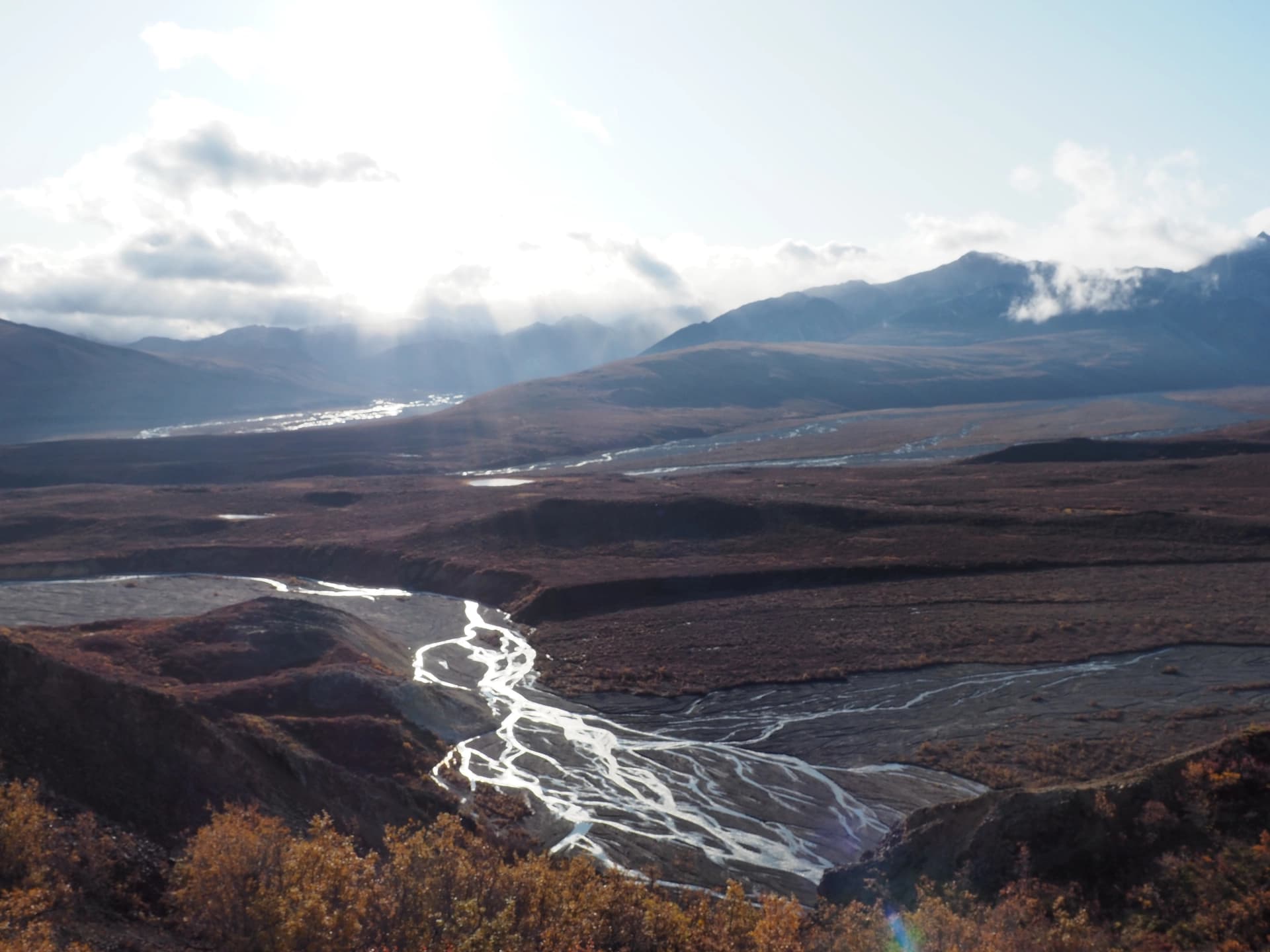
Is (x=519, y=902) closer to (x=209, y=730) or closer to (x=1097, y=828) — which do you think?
(x=1097, y=828)

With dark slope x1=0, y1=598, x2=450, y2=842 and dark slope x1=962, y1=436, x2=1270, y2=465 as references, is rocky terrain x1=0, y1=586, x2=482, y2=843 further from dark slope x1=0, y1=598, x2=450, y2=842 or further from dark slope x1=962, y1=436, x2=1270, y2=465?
dark slope x1=962, y1=436, x2=1270, y2=465

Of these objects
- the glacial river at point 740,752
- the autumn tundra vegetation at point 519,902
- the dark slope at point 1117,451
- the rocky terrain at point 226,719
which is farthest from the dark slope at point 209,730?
the dark slope at point 1117,451

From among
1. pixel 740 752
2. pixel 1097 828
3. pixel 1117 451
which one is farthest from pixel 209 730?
pixel 1117 451

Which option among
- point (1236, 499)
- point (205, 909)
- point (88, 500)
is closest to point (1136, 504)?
point (1236, 499)

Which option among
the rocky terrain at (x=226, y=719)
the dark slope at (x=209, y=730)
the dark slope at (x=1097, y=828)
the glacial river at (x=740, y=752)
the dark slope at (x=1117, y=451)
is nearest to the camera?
the dark slope at (x=1097, y=828)

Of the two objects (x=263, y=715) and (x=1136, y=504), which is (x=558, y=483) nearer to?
(x=1136, y=504)

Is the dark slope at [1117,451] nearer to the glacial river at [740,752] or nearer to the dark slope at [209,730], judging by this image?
the glacial river at [740,752]
